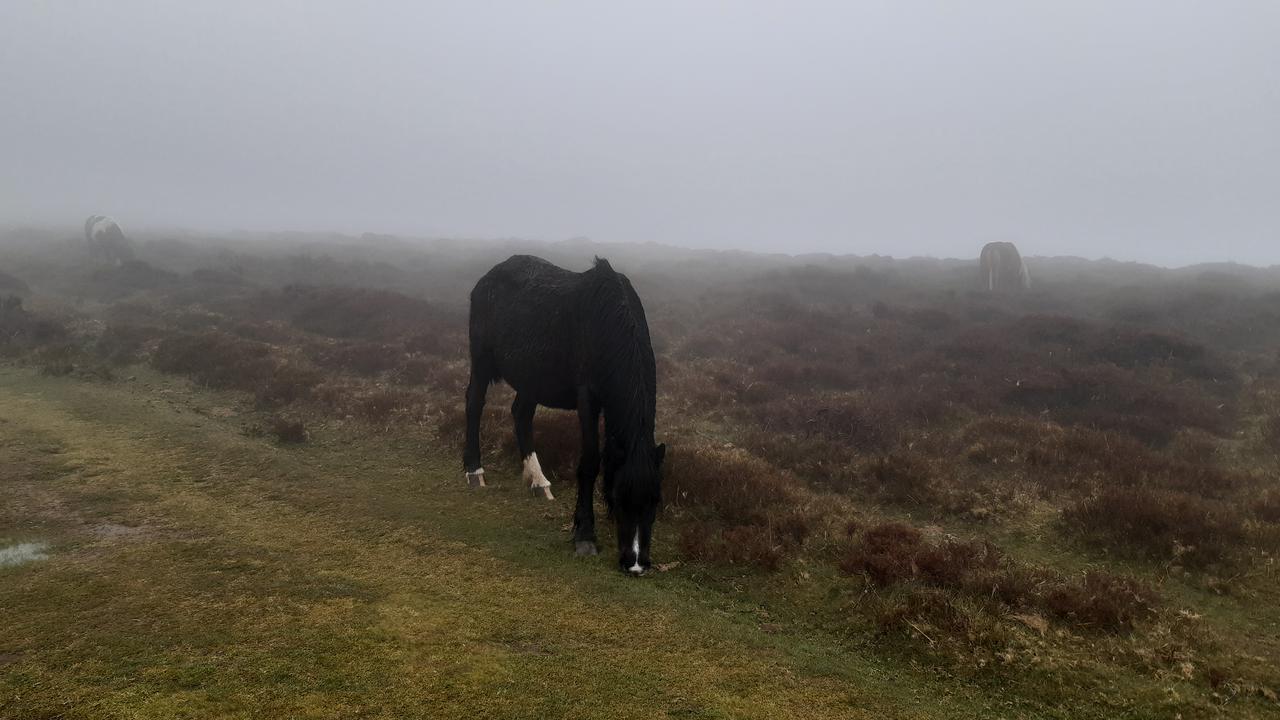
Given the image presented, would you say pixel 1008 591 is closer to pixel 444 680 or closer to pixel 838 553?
pixel 838 553

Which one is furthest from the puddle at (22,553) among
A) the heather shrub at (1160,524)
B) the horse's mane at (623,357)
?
the heather shrub at (1160,524)

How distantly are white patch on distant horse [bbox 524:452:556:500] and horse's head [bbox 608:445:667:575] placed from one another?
2933mm

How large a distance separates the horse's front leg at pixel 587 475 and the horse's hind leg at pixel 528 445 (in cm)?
205

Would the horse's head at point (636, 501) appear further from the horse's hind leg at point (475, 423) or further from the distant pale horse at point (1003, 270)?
the distant pale horse at point (1003, 270)

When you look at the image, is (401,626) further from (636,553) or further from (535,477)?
(535,477)

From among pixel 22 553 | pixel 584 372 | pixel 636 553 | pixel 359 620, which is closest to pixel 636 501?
pixel 636 553

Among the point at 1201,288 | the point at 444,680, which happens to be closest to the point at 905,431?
the point at 444,680

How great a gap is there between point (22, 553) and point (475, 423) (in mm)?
5474

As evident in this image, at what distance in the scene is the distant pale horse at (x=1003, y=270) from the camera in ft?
112

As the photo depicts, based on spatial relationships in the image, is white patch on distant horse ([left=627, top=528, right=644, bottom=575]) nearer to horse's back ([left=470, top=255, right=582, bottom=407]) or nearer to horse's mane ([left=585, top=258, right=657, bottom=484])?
horse's mane ([left=585, top=258, right=657, bottom=484])

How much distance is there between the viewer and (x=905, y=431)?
1255 centimetres

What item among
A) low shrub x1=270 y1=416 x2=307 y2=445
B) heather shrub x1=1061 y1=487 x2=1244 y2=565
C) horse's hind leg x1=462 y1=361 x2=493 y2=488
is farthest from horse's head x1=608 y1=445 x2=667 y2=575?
low shrub x1=270 y1=416 x2=307 y2=445

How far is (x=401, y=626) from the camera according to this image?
199 inches

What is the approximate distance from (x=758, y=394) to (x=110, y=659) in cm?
1322
